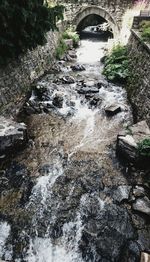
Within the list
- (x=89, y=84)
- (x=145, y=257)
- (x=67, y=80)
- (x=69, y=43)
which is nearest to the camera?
(x=145, y=257)

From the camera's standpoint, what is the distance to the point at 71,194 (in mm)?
5949

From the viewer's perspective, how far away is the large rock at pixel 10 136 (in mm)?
6751

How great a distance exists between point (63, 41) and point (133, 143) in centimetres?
1125

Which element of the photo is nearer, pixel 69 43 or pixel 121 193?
pixel 121 193

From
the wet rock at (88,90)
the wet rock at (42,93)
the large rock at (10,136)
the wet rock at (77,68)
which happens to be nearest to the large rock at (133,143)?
the large rock at (10,136)

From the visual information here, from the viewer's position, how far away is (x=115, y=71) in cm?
1180

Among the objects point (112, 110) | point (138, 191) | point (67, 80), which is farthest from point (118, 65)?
point (138, 191)

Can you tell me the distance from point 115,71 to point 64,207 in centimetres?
787

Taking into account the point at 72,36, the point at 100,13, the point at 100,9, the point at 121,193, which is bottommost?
the point at 121,193

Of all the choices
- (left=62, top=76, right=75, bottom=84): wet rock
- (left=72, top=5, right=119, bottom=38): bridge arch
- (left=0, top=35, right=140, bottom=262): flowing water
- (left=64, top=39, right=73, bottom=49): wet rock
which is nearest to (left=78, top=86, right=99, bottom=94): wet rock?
(left=62, top=76, right=75, bottom=84): wet rock

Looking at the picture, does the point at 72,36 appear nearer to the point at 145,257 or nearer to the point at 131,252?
the point at 131,252

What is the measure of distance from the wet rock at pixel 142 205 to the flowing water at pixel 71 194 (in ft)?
0.90

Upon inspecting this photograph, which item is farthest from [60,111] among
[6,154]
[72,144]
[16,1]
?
[16,1]

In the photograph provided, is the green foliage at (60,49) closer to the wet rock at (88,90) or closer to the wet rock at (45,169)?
the wet rock at (88,90)
